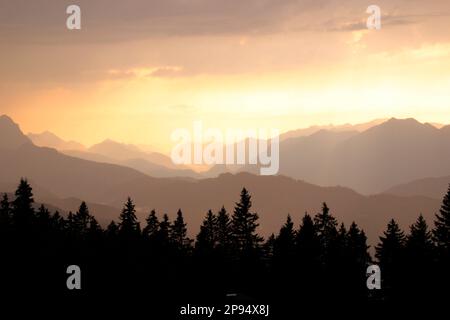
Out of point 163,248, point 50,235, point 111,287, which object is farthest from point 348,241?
point 50,235

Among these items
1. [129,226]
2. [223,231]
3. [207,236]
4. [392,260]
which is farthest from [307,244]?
[129,226]

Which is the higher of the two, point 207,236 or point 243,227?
point 243,227

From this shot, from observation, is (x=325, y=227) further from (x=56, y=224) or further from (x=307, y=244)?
(x=56, y=224)

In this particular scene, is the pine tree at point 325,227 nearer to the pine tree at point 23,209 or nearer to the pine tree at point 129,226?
the pine tree at point 129,226

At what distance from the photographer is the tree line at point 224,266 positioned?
62.1 metres

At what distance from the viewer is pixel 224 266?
Answer: 71375 millimetres

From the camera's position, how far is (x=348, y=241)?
75312 millimetres

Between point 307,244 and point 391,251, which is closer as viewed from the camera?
point 391,251

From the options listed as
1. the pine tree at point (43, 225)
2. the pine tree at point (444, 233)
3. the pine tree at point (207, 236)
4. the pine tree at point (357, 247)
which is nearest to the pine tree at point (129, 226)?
the pine tree at point (207, 236)

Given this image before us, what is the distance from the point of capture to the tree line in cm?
6212

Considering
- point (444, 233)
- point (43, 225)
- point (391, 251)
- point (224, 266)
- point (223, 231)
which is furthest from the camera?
point (223, 231)

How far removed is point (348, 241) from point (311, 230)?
570cm
